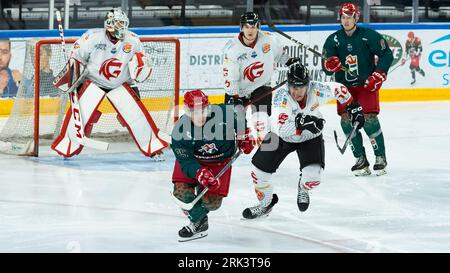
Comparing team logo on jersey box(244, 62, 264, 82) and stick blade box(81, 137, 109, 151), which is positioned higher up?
team logo on jersey box(244, 62, 264, 82)

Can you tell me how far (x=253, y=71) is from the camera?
7.52 meters

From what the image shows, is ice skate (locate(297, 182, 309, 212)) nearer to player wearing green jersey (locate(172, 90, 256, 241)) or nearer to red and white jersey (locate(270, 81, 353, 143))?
red and white jersey (locate(270, 81, 353, 143))

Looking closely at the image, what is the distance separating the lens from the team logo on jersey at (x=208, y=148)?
568cm

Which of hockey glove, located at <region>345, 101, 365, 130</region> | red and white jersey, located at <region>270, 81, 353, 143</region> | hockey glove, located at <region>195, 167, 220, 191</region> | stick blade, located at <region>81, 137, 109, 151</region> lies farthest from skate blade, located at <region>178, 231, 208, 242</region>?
stick blade, located at <region>81, 137, 109, 151</region>

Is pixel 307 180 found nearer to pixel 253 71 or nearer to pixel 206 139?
pixel 206 139

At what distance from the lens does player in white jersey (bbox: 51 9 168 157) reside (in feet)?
25.3

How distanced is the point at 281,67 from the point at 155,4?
117cm

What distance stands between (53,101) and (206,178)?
2923 millimetres

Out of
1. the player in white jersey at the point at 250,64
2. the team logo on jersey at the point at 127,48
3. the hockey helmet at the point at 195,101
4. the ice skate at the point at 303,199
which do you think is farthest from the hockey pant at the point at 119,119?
the hockey helmet at the point at 195,101

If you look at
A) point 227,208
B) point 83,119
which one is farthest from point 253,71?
point 227,208

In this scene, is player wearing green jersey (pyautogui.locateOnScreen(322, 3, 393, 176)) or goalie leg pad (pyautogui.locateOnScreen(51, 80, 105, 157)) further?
goalie leg pad (pyautogui.locateOnScreen(51, 80, 105, 157))

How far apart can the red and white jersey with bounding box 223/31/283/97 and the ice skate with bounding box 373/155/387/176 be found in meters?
0.83

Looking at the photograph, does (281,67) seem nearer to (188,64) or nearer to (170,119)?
(188,64)

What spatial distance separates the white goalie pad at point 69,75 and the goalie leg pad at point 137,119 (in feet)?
0.73
